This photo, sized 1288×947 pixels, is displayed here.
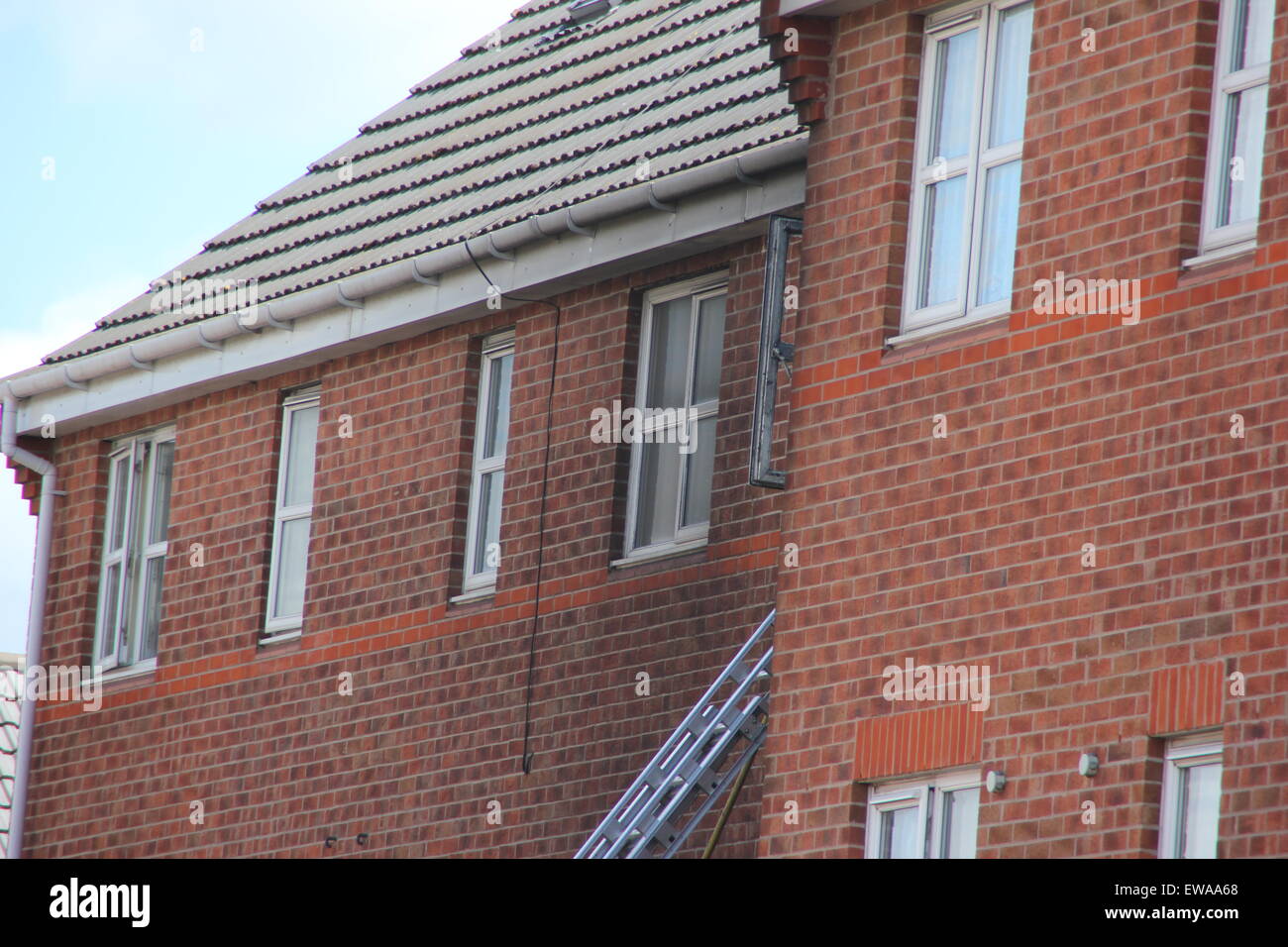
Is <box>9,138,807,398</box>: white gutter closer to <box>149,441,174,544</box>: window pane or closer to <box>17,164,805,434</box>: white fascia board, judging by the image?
<box>17,164,805,434</box>: white fascia board

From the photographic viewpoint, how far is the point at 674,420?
1677cm

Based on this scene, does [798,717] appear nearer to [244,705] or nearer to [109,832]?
[244,705]

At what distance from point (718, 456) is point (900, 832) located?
381 cm

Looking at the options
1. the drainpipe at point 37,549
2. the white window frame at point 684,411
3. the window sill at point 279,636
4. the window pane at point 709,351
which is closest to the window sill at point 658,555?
the white window frame at point 684,411

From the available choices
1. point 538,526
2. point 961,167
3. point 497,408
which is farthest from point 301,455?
point 961,167

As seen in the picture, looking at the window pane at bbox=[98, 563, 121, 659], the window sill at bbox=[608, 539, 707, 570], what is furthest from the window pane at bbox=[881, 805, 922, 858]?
the window pane at bbox=[98, 563, 121, 659]

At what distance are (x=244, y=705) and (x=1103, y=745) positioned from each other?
356 inches

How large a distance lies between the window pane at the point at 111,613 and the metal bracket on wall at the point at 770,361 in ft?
26.1

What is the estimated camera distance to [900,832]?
42.2ft

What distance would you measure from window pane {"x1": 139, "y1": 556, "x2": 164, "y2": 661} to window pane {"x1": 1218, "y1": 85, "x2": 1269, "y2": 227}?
10963 mm

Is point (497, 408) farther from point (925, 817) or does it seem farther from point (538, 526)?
point (925, 817)

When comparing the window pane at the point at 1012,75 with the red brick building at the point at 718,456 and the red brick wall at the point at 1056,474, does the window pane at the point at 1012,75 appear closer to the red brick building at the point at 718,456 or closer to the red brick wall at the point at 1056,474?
the red brick building at the point at 718,456

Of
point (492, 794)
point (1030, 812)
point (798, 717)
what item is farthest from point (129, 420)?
point (1030, 812)

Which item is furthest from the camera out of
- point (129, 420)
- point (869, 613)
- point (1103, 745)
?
point (129, 420)
